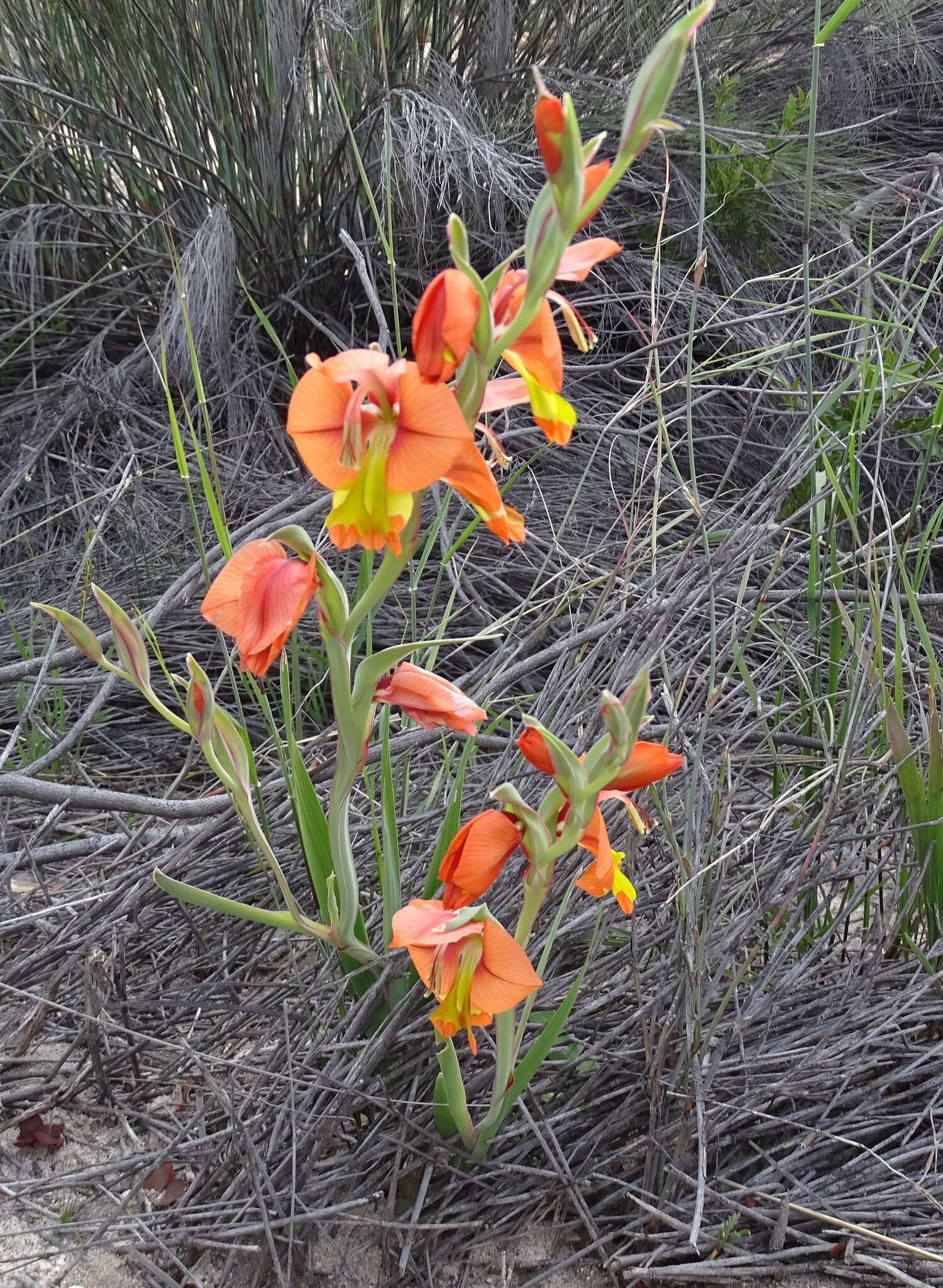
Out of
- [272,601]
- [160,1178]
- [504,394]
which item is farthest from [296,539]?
[160,1178]

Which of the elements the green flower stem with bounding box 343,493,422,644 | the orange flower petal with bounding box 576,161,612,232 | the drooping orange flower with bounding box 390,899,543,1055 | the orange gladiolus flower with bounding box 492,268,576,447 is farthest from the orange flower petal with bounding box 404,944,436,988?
the orange flower petal with bounding box 576,161,612,232

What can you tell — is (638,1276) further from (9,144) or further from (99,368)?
(9,144)

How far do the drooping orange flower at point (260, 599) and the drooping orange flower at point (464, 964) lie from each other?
19cm

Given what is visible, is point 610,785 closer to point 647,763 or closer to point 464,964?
point 647,763

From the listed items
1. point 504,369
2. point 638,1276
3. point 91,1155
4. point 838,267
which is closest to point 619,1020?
point 638,1276

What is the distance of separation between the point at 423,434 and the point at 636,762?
25cm

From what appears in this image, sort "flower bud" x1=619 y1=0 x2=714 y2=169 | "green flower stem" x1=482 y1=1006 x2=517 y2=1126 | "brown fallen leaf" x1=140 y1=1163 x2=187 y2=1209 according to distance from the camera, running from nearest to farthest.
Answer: "flower bud" x1=619 y1=0 x2=714 y2=169
"green flower stem" x1=482 y1=1006 x2=517 y2=1126
"brown fallen leaf" x1=140 y1=1163 x2=187 y2=1209

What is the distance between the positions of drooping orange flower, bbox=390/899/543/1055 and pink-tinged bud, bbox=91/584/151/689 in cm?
25

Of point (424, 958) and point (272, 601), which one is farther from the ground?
point (272, 601)

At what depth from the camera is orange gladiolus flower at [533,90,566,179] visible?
1.78 feet

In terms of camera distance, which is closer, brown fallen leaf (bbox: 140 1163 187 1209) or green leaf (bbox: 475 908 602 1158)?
green leaf (bbox: 475 908 602 1158)

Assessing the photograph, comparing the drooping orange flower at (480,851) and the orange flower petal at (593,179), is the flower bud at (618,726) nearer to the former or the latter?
the drooping orange flower at (480,851)

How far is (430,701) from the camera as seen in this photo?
0.73m

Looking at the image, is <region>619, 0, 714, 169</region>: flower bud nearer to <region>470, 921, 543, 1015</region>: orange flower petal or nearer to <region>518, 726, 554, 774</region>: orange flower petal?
<region>518, 726, 554, 774</region>: orange flower petal
